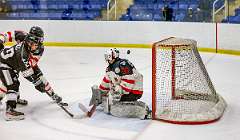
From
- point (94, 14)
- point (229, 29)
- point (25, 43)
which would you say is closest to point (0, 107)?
point (25, 43)

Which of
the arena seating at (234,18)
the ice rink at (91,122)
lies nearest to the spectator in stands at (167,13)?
the arena seating at (234,18)

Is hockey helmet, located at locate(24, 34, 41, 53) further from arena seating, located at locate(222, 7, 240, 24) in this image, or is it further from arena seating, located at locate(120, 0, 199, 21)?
arena seating, located at locate(120, 0, 199, 21)

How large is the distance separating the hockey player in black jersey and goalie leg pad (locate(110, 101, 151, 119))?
2.05ft

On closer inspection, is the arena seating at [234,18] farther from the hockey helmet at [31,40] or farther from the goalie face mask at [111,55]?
the hockey helmet at [31,40]

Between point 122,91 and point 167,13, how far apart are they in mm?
5714

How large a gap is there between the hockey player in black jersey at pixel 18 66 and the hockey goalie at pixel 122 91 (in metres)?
0.54

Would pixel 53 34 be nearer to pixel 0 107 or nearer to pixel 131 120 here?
pixel 0 107

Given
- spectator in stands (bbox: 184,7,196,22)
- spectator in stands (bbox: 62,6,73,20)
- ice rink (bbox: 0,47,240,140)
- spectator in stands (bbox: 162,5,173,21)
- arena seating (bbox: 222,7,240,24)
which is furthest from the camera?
spectator in stands (bbox: 62,6,73,20)

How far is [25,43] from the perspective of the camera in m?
4.41

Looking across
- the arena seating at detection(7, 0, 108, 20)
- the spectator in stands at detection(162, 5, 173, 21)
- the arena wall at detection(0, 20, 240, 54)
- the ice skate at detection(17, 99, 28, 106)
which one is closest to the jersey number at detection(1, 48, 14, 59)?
the ice skate at detection(17, 99, 28, 106)

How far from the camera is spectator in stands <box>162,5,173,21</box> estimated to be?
983 cm

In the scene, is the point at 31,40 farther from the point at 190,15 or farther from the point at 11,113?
the point at 190,15

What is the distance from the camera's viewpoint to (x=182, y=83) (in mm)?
4691

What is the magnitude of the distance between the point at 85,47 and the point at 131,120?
20.6 feet
